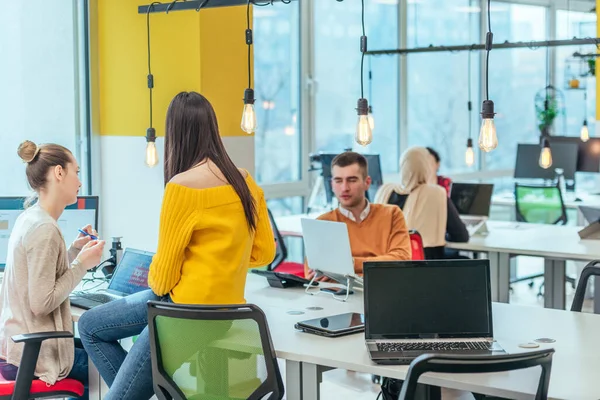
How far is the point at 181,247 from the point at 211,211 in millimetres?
163

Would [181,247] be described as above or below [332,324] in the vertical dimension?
above

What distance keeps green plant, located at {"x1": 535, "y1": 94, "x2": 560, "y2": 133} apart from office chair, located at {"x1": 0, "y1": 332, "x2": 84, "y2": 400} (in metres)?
7.58

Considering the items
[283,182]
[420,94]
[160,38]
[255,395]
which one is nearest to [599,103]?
[420,94]

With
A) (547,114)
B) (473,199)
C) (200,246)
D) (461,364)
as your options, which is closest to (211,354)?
(200,246)

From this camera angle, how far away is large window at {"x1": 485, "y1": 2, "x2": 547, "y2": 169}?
10.8 m

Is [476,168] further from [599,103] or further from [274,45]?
[274,45]

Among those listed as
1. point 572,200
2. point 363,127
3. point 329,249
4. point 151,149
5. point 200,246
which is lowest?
point 572,200

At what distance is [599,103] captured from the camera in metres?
8.86

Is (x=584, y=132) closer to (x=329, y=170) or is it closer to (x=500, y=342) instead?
(x=329, y=170)

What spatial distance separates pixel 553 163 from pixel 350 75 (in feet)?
8.05

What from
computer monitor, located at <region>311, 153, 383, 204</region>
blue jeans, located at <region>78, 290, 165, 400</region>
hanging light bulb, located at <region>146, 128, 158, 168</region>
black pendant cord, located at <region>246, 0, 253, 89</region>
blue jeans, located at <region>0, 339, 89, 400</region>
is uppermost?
black pendant cord, located at <region>246, 0, 253, 89</region>

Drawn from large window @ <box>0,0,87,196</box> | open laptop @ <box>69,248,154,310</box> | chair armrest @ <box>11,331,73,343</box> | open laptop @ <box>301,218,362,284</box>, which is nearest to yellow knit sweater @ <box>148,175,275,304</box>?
chair armrest @ <box>11,331,73,343</box>

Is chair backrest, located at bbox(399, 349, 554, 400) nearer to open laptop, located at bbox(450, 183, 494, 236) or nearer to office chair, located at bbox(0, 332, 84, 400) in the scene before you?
office chair, located at bbox(0, 332, 84, 400)

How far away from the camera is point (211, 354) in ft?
9.85
